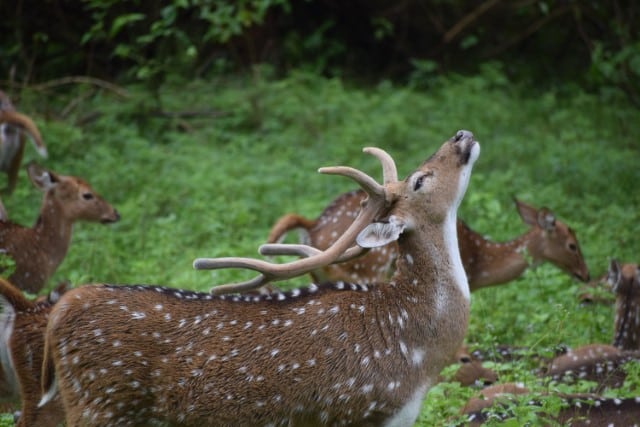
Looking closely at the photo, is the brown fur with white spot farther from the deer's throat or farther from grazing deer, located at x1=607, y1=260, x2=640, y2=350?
grazing deer, located at x1=607, y1=260, x2=640, y2=350

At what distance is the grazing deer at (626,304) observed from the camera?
7.50 meters

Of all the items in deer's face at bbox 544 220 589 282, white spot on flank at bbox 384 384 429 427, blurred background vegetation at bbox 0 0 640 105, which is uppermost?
white spot on flank at bbox 384 384 429 427

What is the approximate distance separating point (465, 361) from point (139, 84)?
7491 millimetres

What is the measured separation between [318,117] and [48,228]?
498 centimetres

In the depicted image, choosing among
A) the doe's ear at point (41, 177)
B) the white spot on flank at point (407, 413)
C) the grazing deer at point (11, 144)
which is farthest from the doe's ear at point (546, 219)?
the grazing deer at point (11, 144)

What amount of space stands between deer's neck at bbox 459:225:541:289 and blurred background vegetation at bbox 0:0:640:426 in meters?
0.13

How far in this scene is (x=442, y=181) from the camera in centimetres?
517

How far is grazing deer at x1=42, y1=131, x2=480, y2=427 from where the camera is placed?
4.51 metres

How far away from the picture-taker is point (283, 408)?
15.2ft

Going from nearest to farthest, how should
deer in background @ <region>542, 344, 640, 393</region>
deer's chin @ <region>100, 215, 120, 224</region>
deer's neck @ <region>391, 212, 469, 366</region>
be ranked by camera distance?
deer's neck @ <region>391, 212, 469, 366</region>, deer in background @ <region>542, 344, 640, 393</region>, deer's chin @ <region>100, 215, 120, 224</region>

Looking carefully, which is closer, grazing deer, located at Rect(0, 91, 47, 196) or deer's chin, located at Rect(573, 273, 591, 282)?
deer's chin, located at Rect(573, 273, 591, 282)

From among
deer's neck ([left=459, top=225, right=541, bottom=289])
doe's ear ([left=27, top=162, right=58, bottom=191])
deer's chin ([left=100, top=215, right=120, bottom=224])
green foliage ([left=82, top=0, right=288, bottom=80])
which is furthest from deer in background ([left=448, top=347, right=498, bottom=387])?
green foliage ([left=82, top=0, right=288, bottom=80])

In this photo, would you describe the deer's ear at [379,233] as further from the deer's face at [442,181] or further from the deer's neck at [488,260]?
the deer's neck at [488,260]

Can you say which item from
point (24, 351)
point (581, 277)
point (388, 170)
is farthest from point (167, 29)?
point (388, 170)
